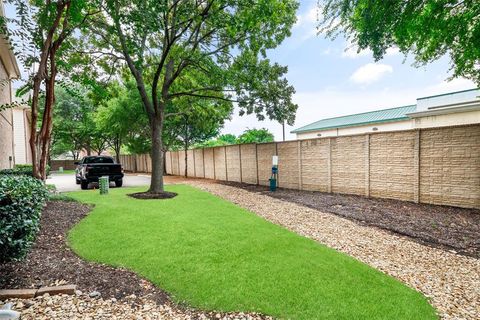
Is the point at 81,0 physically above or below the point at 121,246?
above

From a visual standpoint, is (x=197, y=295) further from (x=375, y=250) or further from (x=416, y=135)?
(x=416, y=135)

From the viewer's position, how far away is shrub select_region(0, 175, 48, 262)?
2.93 metres

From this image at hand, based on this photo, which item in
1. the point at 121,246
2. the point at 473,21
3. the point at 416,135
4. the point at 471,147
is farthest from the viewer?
the point at 416,135

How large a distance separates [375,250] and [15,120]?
2238 centimetres

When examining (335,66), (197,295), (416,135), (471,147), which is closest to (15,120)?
(335,66)

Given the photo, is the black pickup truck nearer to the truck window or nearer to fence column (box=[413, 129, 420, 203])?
the truck window

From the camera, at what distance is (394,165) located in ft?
27.3

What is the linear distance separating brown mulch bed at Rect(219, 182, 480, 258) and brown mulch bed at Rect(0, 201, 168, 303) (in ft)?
16.1

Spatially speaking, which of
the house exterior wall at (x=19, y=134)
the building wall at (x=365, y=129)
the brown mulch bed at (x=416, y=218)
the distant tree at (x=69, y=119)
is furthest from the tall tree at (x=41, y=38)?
the distant tree at (x=69, y=119)

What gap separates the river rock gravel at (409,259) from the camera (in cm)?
317

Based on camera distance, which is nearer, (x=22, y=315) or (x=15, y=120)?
(x=22, y=315)

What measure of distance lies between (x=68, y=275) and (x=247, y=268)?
2.28m

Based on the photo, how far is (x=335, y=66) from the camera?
11820 millimetres

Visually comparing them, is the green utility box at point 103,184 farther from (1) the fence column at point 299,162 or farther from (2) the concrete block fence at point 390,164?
(1) the fence column at point 299,162
